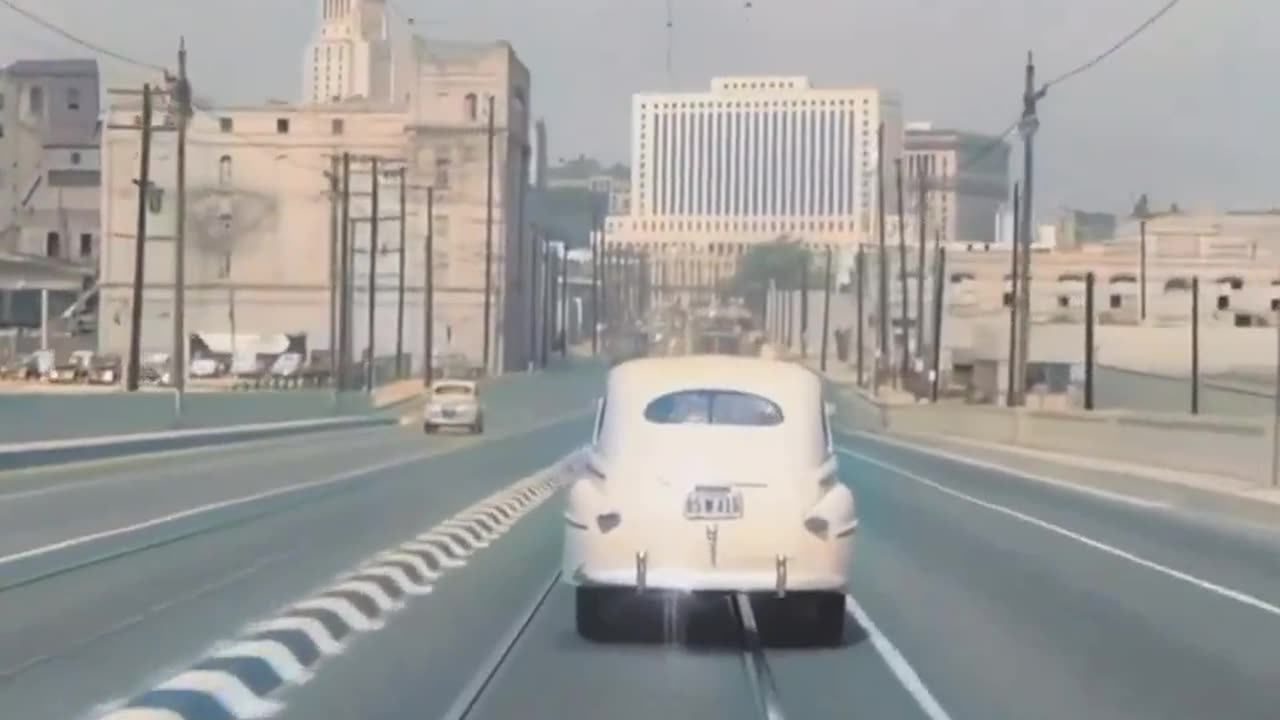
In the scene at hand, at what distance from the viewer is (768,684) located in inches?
516

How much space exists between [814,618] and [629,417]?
187 cm

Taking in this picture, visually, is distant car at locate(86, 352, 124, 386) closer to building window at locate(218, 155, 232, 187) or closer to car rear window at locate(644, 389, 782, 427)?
building window at locate(218, 155, 232, 187)

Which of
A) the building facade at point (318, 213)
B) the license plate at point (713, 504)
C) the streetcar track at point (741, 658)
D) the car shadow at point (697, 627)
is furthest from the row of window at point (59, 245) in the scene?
the license plate at point (713, 504)

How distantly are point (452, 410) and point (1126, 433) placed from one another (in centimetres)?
2604

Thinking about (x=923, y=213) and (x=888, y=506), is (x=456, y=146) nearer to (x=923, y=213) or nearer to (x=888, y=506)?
(x=923, y=213)

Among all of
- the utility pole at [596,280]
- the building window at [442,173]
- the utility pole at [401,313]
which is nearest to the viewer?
the utility pole at [401,313]

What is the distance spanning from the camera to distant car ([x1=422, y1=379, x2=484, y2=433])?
6869 cm

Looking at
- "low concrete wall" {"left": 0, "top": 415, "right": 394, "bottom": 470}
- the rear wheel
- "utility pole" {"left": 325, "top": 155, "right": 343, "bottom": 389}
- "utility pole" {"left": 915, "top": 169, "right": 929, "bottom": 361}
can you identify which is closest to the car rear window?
the rear wheel

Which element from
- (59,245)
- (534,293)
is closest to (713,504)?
(534,293)

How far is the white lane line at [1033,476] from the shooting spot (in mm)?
36250

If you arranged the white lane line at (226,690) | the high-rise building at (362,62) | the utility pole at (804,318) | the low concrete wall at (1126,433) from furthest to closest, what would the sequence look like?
the high-rise building at (362,62)
the utility pole at (804,318)
the low concrete wall at (1126,433)
the white lane line at (226,690)

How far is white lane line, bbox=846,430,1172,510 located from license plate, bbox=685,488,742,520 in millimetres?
21542

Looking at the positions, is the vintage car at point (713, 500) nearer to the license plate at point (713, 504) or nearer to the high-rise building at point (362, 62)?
the license plate at point (713, 504)

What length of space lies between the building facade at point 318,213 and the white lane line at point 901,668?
110 meters
